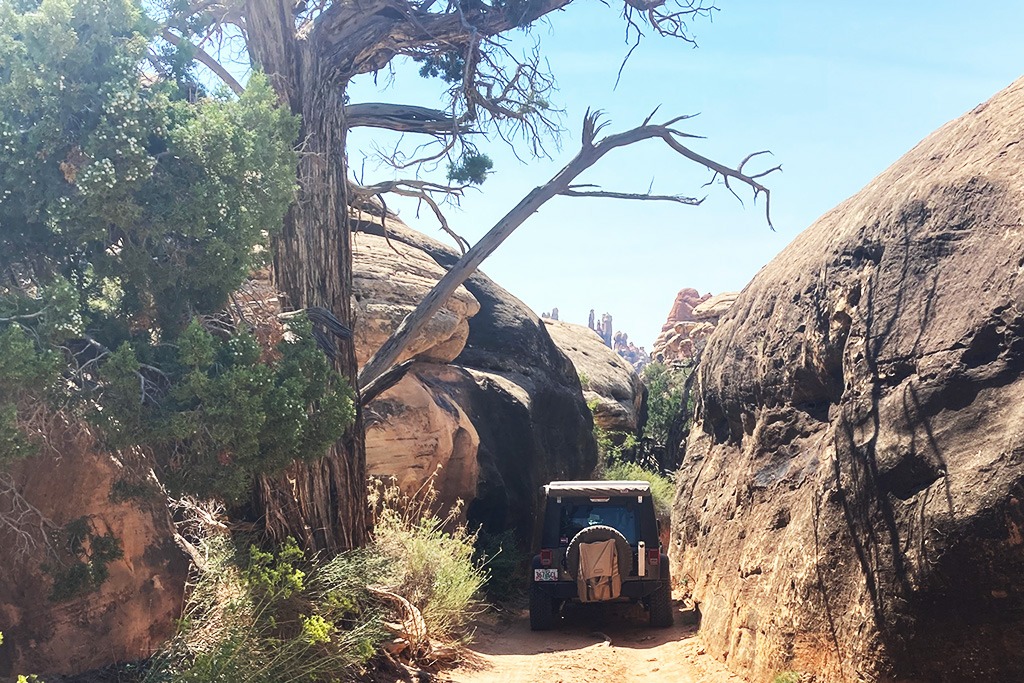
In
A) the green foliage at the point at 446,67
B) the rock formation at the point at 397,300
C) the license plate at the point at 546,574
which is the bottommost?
the license plate at the point at 546,574

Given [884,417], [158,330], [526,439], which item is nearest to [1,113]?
[158,330]

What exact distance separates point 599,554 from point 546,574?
1.02 m

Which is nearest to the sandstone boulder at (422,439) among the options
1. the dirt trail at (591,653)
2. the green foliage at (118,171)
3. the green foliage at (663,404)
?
the dirt trail at (591,653)

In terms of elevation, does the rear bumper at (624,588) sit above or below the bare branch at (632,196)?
below

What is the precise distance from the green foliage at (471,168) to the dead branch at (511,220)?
2.73ft

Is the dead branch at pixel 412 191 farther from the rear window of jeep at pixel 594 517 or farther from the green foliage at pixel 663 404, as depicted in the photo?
the green foliage at pixel 663 404

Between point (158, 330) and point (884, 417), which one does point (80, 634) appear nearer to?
point (158, 330)

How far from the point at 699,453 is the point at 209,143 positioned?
9.11 metres

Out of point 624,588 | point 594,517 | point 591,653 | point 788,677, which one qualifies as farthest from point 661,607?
point 788,677

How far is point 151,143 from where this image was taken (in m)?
6.08

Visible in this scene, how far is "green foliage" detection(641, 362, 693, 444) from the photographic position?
1033 inches

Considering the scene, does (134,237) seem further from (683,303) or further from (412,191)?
(683,303)

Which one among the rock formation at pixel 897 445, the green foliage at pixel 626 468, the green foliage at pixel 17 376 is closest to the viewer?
→ the green foliage at pixel 17 376

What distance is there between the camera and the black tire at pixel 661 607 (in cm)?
1163
